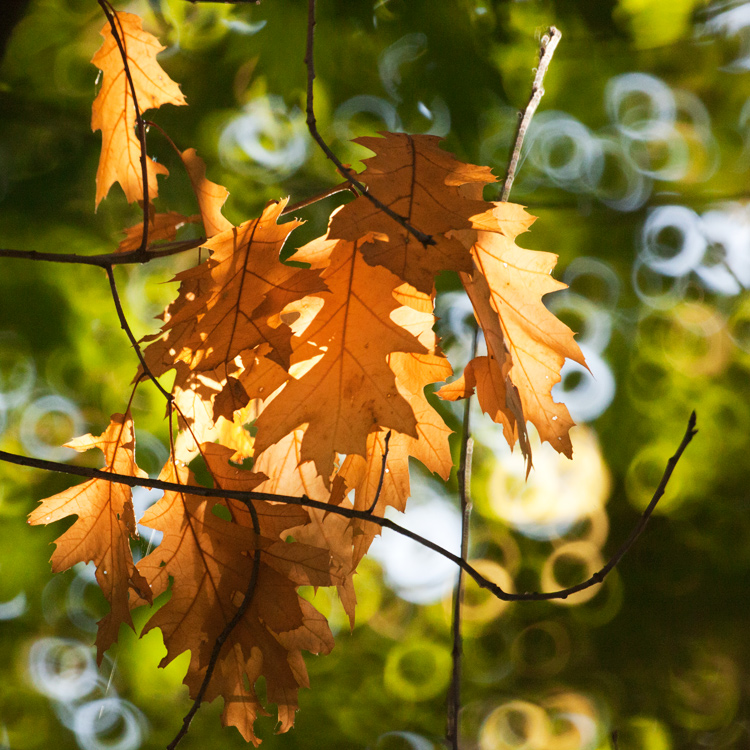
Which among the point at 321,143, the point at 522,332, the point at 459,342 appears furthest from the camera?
the point at 459,342

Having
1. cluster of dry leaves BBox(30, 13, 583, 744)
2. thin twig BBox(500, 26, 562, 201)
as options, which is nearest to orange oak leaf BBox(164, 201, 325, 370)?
cluster of dry leaves BBox(30, 13, 583, 744)

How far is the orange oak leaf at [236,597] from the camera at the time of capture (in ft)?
1.37

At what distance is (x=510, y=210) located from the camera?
41 centimetres

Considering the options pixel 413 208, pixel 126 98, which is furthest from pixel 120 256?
pixel 126 98

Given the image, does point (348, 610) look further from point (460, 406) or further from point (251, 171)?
point (251, 171)

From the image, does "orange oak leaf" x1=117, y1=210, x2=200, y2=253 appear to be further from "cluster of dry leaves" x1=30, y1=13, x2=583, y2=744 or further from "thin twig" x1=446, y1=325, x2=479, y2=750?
"thin twig" x1=446, y1=325, x2=479, y2=750

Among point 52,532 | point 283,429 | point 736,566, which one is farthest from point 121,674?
point 736,566

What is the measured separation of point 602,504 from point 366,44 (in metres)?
1.14

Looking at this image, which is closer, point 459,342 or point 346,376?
point 346,376

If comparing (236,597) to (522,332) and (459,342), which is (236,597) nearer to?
(522,332)

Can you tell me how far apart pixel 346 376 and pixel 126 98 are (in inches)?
15.3

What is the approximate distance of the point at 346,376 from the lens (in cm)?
39

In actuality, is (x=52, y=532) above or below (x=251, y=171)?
below

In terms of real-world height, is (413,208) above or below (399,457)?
above
